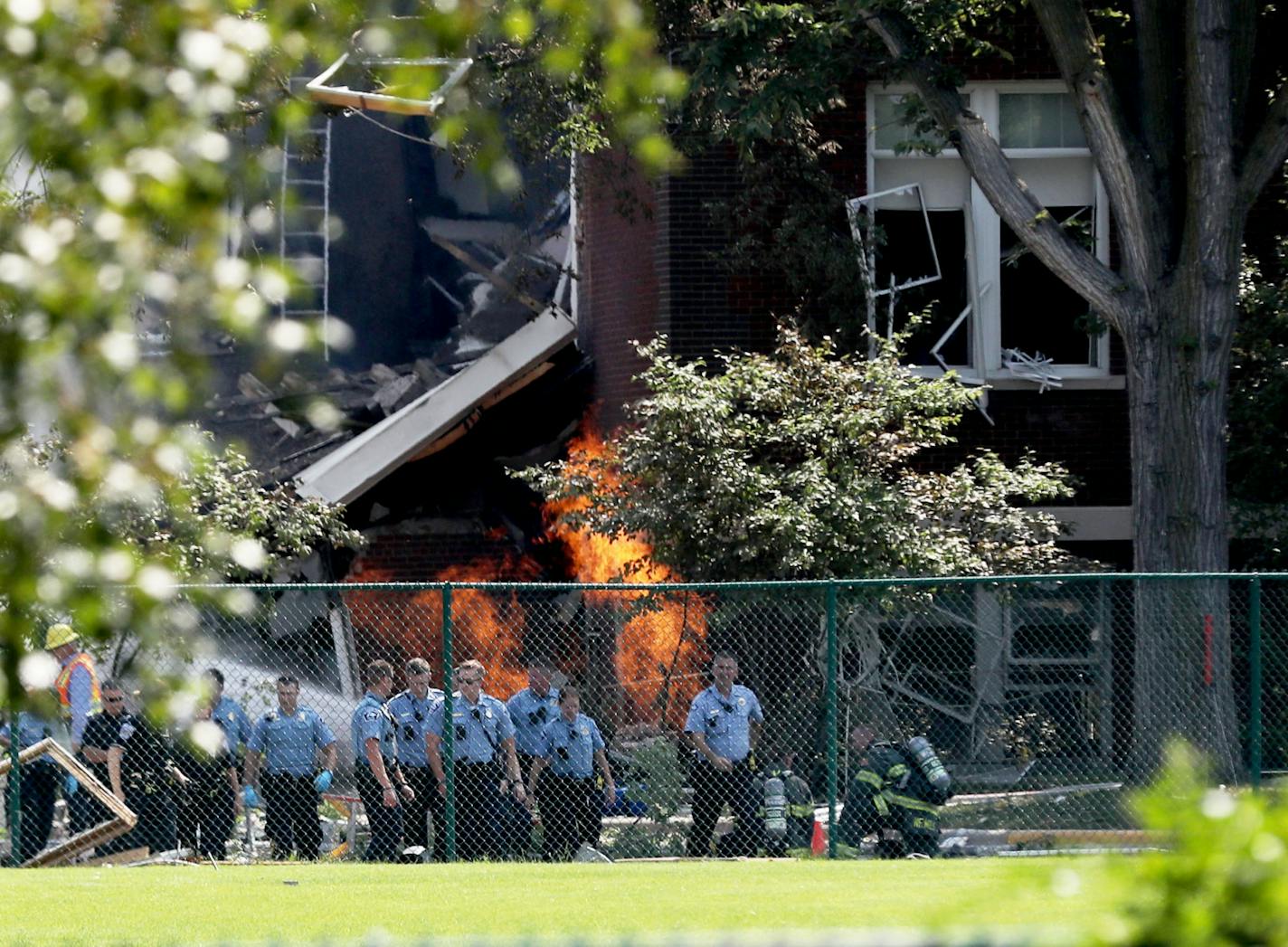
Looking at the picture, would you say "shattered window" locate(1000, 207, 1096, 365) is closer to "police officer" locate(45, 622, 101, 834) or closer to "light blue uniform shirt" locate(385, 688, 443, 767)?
"light blue uniform shirt" locate(385, 688, 443, 767)

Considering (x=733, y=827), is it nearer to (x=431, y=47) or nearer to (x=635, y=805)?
(x=635, y=805)

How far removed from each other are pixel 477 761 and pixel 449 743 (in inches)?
10.4

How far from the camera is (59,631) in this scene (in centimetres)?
1293

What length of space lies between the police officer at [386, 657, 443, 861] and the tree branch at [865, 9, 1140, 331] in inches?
245

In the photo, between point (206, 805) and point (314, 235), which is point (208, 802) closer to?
point (206, 805)

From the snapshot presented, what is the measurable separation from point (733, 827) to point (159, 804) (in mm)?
3952

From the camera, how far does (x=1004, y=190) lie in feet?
51.1

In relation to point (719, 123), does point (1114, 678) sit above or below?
below

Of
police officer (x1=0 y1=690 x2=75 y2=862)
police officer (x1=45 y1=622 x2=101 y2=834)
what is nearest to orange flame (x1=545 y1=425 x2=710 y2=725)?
police officer (x1=45 y1=622 x2=101 y2=834)

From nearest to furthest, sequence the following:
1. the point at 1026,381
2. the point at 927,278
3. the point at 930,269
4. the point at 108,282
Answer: the point at 108,282, the point at 927,278, the point at 1026,381, the point at 930,269

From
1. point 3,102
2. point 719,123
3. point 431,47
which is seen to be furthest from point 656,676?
point 3,102

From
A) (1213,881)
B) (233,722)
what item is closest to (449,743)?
(233,722)

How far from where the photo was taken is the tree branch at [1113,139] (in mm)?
15422

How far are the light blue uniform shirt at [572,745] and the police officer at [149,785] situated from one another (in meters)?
2.52
